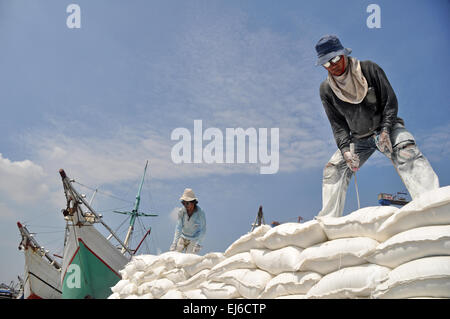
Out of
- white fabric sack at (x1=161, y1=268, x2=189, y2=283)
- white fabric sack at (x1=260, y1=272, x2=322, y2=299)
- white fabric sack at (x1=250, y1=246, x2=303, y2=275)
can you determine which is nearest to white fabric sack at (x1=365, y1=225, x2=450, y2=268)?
white fabric sack at (x1=260, y1=272, x2=322, y2=299)

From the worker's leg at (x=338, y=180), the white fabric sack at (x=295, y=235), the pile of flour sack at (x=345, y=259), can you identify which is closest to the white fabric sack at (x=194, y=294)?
the pile of flour sack at (x=345, y=259)

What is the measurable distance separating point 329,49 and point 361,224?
139 cm

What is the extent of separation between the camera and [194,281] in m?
2.81

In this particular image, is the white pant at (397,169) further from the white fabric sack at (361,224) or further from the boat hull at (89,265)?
the boat hull at (89,265)

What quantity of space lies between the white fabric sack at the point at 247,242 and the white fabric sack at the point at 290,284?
351 millimetres

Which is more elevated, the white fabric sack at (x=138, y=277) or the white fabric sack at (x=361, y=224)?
the white fabric sack at (x=361, y=224)

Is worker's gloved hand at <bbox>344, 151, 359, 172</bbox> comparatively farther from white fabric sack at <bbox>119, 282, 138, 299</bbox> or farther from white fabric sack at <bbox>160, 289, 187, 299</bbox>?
white fabric sack at <bbox>119, 282, 138, 299</bbox>

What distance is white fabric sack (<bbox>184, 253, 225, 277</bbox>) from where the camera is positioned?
285 cm

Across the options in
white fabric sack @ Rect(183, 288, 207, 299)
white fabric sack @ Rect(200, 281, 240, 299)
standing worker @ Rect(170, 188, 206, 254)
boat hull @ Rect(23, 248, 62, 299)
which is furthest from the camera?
boat hull @ Rect(23, 248, 62, 299)

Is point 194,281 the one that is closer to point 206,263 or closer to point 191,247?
point 206,263

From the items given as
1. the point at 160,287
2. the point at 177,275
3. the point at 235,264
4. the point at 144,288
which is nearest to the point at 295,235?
→ the point at 235,264

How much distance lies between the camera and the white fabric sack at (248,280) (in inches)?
88.0

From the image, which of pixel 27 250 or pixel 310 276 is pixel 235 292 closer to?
pixel 310 276

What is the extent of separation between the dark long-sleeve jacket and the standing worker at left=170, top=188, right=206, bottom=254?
244 cm
